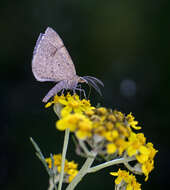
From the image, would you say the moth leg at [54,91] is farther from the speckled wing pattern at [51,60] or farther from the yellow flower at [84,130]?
the yellow flower at [84,130]

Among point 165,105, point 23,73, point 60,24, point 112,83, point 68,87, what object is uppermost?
point 60,24

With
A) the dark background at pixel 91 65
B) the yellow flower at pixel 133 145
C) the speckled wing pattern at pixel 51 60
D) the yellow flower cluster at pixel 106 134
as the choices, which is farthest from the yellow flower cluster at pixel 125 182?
the dark background at pixel 91 65

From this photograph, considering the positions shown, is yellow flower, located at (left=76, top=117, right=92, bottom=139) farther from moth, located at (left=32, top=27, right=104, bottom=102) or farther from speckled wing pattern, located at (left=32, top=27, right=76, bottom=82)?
speckled wing pattern, located at (left=32, top=27, right=76, bottom=82)

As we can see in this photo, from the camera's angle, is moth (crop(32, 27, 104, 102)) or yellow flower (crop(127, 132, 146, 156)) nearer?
yellow flower (crop(127, 132, 146, 156))

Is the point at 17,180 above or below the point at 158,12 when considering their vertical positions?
below

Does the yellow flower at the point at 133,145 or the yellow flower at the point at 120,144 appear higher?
A: the yellow flower at the point at 120,144

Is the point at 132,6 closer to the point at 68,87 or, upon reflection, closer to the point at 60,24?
the point at 60,24

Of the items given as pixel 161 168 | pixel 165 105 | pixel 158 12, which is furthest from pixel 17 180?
pixel 158 12

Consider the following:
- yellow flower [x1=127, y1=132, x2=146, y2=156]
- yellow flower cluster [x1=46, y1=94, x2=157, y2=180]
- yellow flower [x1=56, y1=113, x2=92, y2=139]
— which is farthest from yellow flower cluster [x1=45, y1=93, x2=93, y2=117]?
yellow flower [x1=127, y1=132, x2=146, y2=156]
